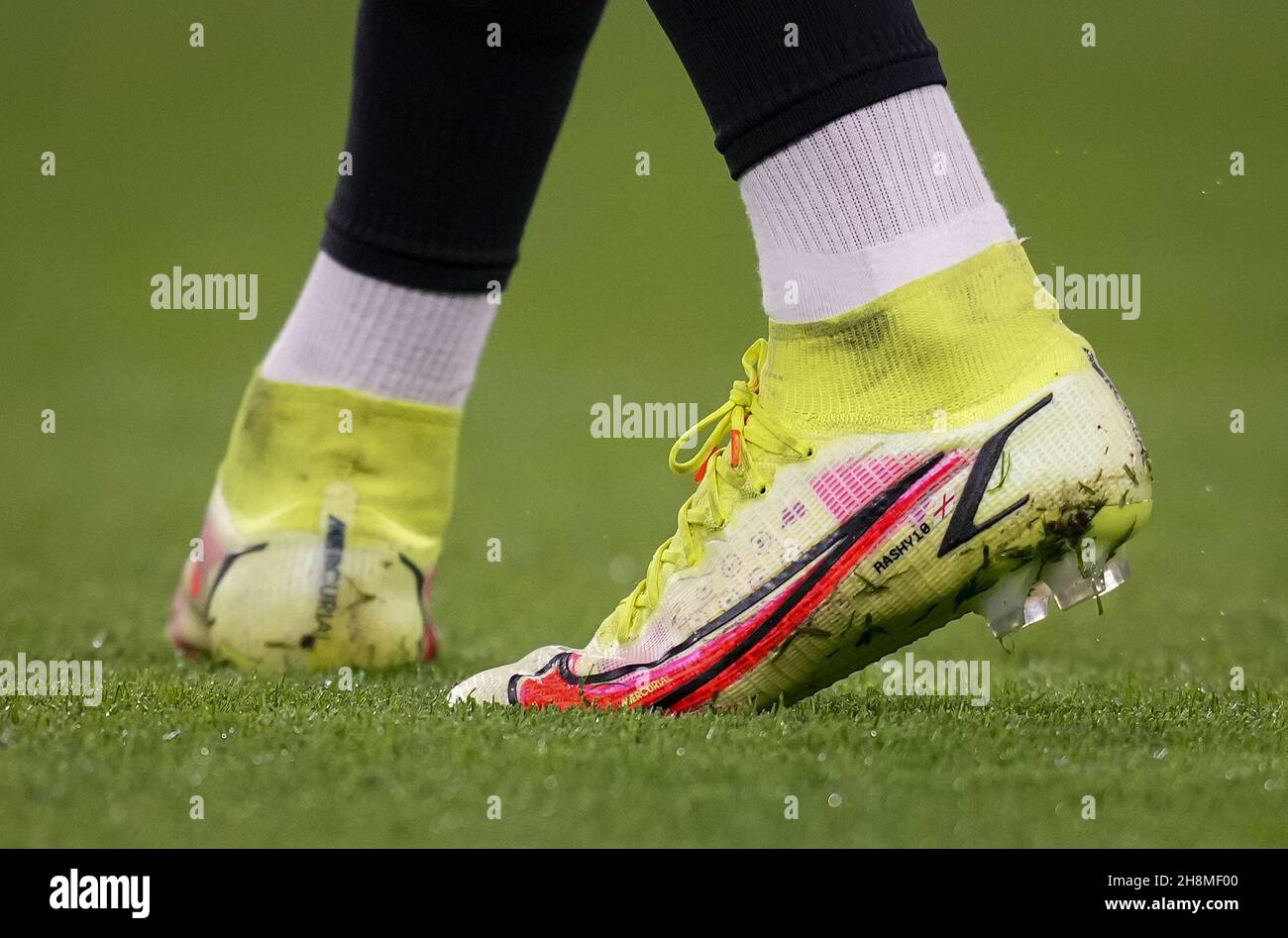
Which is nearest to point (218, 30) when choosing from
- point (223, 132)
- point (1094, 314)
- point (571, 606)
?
point (223, 132)

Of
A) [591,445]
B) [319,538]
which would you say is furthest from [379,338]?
[591,445]

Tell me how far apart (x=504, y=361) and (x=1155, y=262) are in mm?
2624

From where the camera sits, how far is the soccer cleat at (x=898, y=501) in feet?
3.50

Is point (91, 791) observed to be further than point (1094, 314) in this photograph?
No

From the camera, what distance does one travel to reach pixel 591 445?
350 centimetres

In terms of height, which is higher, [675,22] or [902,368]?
[675,22]

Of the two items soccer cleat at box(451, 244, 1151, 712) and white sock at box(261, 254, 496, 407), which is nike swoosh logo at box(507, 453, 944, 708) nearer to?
soccer cleat at box(451, 244, 1151, 712)

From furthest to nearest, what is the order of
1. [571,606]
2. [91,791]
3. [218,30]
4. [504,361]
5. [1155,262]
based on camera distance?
[218,30], [1155,262], [504,361], [571,606], [91,791]

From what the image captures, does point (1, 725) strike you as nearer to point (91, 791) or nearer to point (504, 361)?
point (91, 791)

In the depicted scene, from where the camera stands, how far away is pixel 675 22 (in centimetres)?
107

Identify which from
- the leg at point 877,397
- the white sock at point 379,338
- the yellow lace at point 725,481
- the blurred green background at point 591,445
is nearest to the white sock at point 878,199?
the leg at point 877,397

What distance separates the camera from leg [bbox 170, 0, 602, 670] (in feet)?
4.37

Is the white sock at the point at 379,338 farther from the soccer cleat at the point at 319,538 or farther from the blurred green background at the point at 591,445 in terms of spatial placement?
the blurred green background at the point at 591,445

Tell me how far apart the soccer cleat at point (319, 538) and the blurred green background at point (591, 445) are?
0.07 meters
